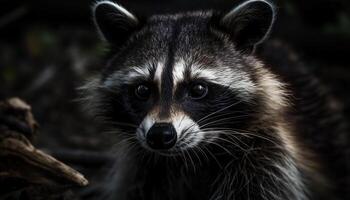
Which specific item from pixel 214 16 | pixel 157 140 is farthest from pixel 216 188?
pixel 214 16

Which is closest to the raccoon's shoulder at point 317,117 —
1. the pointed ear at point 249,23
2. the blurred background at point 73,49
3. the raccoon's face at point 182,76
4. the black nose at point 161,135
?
the blurred background at point 73,49

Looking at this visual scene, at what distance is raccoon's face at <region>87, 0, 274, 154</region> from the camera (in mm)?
4277

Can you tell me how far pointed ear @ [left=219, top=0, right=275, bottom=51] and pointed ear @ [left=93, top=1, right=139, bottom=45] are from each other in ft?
2.27

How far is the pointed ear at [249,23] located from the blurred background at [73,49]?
5.05 ft

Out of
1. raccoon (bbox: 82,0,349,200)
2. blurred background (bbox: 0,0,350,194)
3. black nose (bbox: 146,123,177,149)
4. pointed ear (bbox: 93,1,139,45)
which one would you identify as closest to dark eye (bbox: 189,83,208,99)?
raccoon (bbox: 82,0,349,200)

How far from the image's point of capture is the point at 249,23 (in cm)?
469

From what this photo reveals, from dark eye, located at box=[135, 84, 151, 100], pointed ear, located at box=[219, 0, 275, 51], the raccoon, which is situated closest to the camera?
the raccoon

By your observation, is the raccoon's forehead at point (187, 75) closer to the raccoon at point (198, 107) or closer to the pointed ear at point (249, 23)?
the raccoon at point (198, 107)

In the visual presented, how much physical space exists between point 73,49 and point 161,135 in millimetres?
4565

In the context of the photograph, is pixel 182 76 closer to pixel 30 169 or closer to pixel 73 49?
pixel 30 169

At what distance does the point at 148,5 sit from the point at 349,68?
7.99 ft

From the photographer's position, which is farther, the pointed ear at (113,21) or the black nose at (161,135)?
the pointed ear at (113,21)

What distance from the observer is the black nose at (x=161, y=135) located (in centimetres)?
405

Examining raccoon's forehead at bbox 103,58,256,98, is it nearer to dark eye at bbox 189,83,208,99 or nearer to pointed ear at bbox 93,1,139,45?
dark eye at bbox 189,83,208,99
